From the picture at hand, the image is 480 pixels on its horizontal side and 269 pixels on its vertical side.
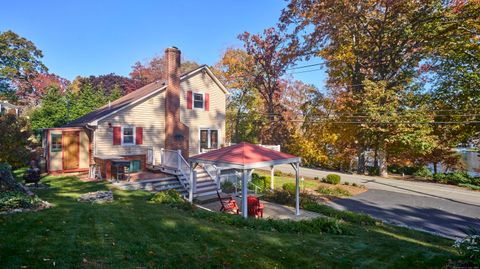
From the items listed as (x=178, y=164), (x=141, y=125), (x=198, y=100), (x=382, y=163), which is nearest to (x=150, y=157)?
A: (x=141, y=125)

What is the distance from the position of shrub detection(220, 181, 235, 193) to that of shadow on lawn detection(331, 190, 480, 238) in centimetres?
558

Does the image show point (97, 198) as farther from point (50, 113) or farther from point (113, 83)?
point (113, 83)

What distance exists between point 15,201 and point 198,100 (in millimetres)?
13515

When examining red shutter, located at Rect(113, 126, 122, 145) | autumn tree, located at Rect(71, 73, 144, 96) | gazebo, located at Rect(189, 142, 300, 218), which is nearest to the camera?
gazebo, located at Rect(189, 142, 300, 218)

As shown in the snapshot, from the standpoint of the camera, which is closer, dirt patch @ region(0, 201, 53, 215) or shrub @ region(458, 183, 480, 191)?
dirt patch @ region(0, 201, 53, 215)

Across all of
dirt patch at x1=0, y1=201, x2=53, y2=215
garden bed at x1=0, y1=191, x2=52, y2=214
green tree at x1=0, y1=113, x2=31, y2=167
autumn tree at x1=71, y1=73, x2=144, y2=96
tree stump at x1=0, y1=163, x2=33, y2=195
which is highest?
autumn tree at x1=71, y1=73, x2=144, y2=96

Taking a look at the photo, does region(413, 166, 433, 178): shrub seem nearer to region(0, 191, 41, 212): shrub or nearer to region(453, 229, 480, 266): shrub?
region(453, 229, 480, 266): shrub

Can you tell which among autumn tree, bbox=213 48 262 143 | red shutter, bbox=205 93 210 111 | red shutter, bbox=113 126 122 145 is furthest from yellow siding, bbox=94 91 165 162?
autumn tree, bbox=213 48 262 143

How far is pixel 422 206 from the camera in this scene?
14172 millimetres

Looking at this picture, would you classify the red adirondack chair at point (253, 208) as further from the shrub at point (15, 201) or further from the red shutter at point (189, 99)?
the red shutter at point (189, 99)

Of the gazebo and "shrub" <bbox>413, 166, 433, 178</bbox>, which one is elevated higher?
the gazebo

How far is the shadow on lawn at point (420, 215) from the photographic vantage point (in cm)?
1098

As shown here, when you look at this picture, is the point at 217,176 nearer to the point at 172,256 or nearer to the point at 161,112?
the point at 161,112

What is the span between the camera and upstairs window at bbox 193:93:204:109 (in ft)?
65.8
